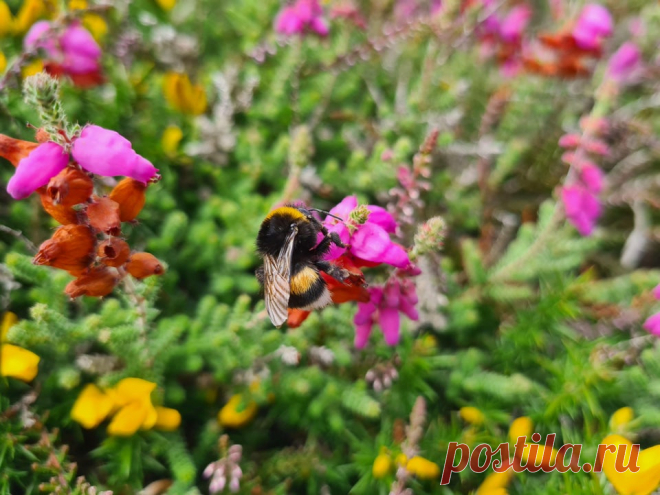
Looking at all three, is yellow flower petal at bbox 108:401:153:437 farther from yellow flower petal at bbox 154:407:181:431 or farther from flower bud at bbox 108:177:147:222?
flower bud at bbox 108:177:147:222

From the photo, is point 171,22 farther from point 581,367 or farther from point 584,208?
point 581,367

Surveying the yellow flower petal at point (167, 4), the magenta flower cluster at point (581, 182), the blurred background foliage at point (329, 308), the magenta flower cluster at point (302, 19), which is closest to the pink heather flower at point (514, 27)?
the blurred background foliage at point (329, 308)

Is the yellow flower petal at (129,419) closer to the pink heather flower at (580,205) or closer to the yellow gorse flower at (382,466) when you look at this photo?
the yellow gorse flower at (382,466)

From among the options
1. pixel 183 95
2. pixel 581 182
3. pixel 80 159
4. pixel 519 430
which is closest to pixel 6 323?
pixel 80 159

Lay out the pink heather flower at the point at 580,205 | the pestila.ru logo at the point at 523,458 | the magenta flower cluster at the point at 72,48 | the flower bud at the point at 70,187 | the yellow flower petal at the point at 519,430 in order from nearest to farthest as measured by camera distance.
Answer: the flower bud at the point at 70,187
the pestila.ru logo at the point at 523,458
the yellow flower petal at the point at 519,430
the magenta flower cluster at the point at 72,48
the pink heather flower at the point at 580,205

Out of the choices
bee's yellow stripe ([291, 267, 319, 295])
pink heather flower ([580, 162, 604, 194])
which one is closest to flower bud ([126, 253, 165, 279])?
bee's yellow stripe ([291, 267, 319, 295])

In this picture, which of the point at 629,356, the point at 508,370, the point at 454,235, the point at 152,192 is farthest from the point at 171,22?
the point at 629,356

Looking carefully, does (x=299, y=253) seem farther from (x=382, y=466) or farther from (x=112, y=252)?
(x=382, y=466)
